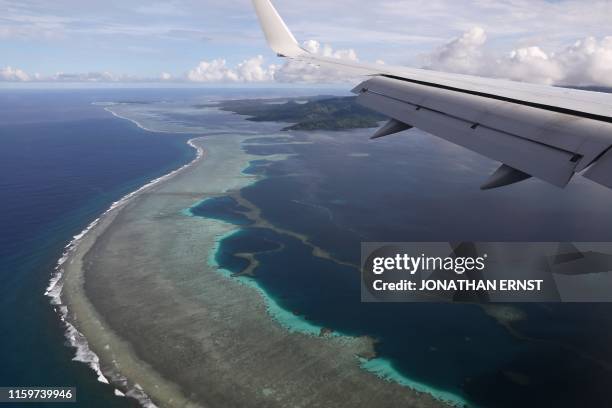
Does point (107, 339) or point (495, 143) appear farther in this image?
point (107, 339)

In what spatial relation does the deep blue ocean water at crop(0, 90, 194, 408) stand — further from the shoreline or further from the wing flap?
the wing flap

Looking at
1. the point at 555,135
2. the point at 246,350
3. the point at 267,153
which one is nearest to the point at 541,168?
the point at 555,135

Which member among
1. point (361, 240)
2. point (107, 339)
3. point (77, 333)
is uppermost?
point (361, 240)

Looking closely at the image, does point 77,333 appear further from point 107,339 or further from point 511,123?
point 511,123

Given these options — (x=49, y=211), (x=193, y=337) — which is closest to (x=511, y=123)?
(x=193, y=337)

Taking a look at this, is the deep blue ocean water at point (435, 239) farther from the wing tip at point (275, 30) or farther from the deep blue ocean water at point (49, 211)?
the wing tip at point (275, 30)

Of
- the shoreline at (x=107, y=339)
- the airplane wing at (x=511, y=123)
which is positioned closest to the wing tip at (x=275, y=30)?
the airplane wing at (x=511, y=123)
